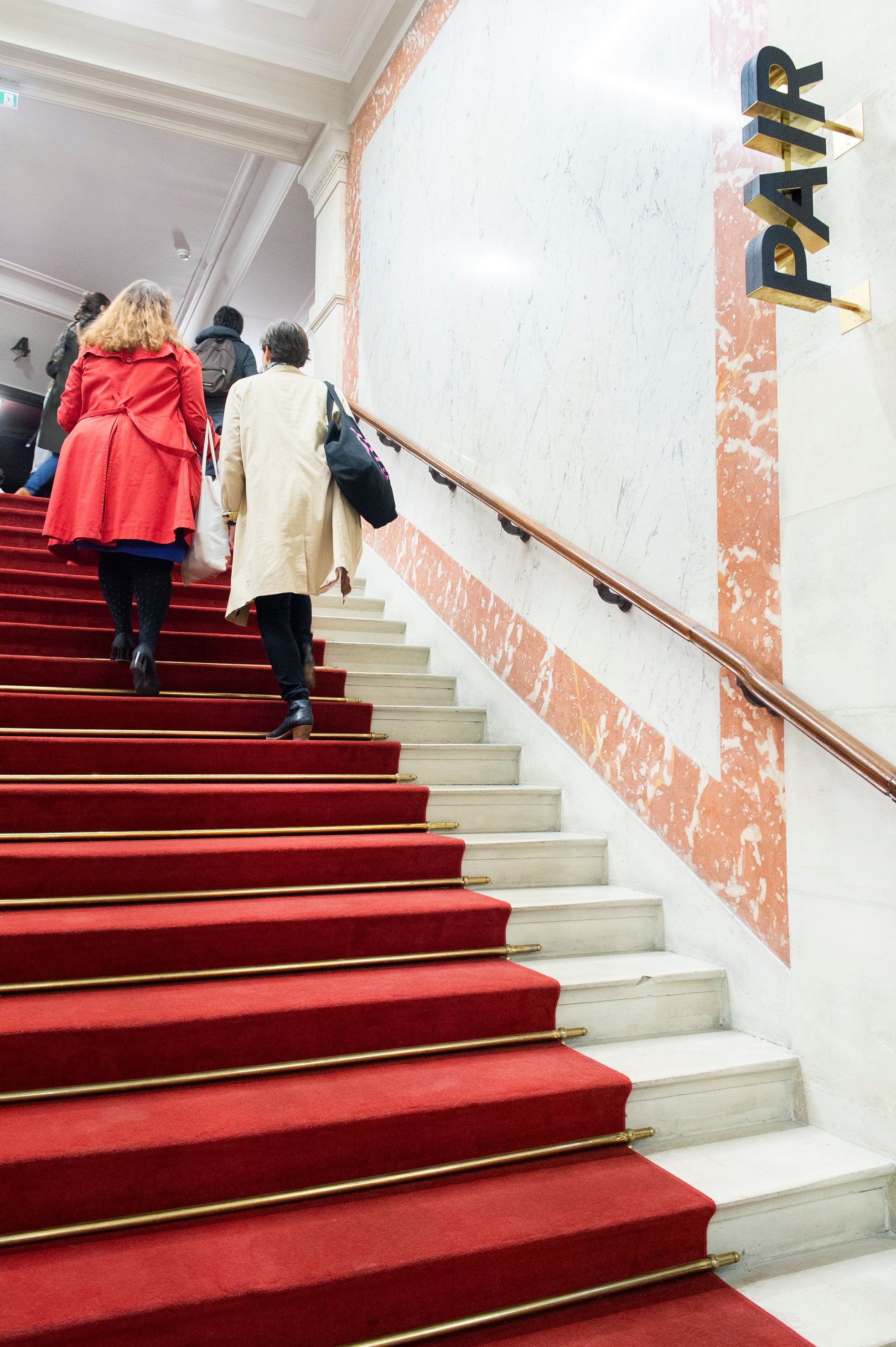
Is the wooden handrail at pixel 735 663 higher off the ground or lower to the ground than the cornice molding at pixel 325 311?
lower

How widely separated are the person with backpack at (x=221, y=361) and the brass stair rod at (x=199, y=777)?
2.76 m

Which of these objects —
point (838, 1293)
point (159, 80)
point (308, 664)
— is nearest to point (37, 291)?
point (159, 80)

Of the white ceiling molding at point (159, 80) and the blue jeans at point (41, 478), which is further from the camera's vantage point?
the white ceiling molding at point (159, 80)

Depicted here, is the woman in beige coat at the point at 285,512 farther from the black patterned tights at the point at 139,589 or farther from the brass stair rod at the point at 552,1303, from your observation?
the brass stair rod at the point at 552,1303

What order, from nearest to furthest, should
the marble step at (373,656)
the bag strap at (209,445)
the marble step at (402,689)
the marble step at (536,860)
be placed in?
the marble step at (536,860) → the bag strap at (209,445) → the marble step at (402,689) → the marble step at (373,656)

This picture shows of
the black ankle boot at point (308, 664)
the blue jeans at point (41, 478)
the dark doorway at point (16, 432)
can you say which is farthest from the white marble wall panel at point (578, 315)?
the dark doorway at point (16, 432)

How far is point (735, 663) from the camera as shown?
7.64 feet

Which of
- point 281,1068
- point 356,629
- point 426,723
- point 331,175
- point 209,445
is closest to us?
point 281,1068

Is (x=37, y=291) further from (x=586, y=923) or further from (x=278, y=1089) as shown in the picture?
(x=278, y=1089)

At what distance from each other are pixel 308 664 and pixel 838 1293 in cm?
239

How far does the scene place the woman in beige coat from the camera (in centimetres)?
326

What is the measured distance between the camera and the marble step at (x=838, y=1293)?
162 cm

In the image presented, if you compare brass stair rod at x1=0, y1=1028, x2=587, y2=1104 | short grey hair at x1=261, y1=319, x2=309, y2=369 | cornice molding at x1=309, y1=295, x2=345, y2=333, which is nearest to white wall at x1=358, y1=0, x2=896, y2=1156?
brass stair rod at x1=0, y1=1028, x2=587, y2=1104

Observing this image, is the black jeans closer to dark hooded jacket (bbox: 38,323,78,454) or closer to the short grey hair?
the short grey hair
